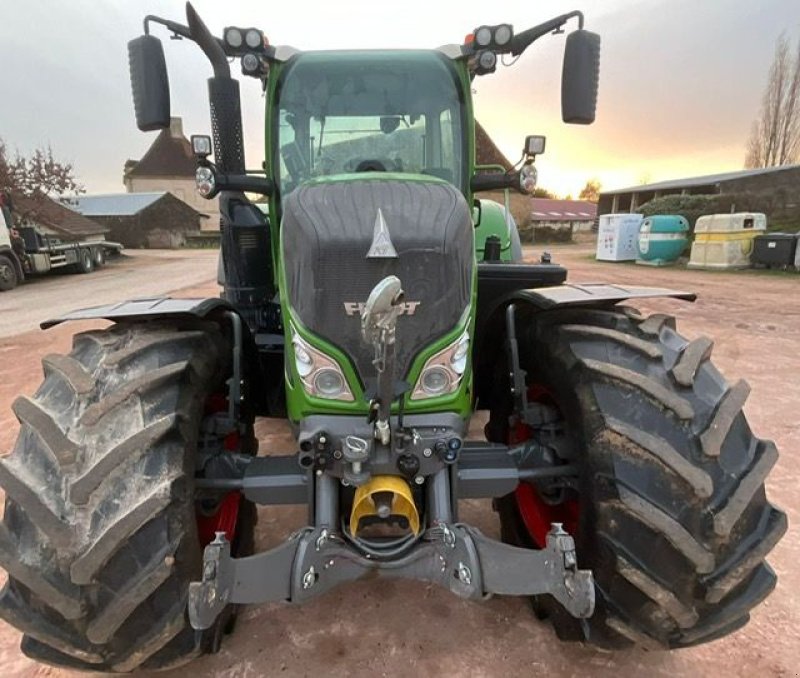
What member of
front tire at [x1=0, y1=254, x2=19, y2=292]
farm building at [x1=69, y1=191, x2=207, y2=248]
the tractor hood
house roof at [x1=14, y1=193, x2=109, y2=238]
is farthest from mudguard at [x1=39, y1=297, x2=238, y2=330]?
farm building at [x1=69, y1=191, x2=207, y2=248]

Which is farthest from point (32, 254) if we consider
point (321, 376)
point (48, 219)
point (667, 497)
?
point (667, 497)

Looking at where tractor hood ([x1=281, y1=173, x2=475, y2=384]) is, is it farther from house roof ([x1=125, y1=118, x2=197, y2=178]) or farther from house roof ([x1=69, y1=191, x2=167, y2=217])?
house roof ([x1=125, y1=118, x2=197, y2=178])

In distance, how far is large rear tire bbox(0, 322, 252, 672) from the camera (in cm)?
167

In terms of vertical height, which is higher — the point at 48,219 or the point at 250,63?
the point at 250,63

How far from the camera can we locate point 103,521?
66.4 inches

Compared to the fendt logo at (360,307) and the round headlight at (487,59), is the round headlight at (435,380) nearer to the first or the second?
the fendt logo at (360,307)

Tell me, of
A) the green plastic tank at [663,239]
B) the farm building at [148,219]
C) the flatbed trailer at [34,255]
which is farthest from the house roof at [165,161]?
the green plastic tank at [663,239]

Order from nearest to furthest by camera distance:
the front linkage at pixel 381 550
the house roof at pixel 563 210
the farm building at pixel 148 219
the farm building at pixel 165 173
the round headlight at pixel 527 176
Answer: the front linkage at pixel 381 550, the round headlight at pixel 527 176, the farm building at pixel 148 219, the house roof at pixel 563 210, the farm building at pixel 165 173

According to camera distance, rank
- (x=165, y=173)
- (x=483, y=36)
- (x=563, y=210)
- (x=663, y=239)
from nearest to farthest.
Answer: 1. (x=483, y=36)
2. (x=663, y=239)
3. (x=563, y=210)
4. (x=165, y=173)

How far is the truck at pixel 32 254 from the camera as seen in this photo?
15.3 m

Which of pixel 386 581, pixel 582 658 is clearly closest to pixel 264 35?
pixel 386 581

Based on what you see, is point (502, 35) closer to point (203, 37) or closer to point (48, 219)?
point (203, 37)

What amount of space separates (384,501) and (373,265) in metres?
0.79

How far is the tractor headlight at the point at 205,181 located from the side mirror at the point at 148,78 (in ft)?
1.00
